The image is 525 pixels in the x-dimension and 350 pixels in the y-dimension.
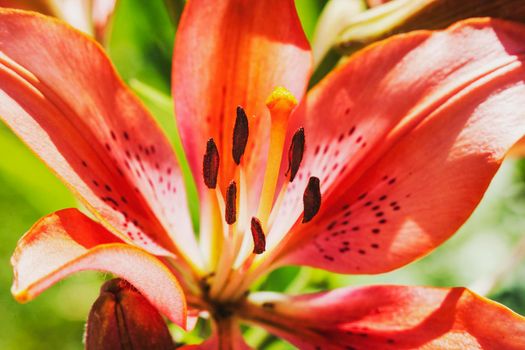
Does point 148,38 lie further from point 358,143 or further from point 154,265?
point 154,265

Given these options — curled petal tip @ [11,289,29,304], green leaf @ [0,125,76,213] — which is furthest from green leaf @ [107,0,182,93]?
curled petal tip @ [11,289,29,304]

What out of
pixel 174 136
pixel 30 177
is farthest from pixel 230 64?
pixel 30 177

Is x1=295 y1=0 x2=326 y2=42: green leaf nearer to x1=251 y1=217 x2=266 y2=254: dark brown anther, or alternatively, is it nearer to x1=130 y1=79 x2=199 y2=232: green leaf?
x1=130 y1=79 x2=199 y2=232: green leaf

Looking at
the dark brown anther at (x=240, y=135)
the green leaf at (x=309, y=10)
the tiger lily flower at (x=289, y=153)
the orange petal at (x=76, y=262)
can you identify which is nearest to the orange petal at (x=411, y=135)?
the tiger lily flower at (x=289, y=153)

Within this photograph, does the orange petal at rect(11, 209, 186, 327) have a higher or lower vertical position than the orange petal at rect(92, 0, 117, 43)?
lower

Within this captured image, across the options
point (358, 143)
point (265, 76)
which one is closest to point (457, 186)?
point (358, 143)

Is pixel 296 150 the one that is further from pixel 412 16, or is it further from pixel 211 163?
pixel 412 16
